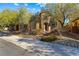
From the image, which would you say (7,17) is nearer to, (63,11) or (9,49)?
(9,49)

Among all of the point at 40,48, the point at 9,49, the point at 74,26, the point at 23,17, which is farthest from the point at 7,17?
the point at 74,26

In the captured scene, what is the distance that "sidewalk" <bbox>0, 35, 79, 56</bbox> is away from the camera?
340 centimetres

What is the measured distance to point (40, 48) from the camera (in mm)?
3441

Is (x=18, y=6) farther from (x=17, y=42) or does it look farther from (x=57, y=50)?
(x=57, y=50)

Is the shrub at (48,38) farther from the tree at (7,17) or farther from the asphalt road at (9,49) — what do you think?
the tree at (7,17)

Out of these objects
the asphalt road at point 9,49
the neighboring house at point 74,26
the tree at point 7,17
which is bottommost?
the asphalt road at point 9,49

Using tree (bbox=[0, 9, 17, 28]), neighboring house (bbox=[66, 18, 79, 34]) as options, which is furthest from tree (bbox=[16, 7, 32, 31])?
neighboring house (bbox=[66, 18, 79, 34])

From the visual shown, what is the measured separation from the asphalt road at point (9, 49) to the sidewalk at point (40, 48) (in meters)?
0.04

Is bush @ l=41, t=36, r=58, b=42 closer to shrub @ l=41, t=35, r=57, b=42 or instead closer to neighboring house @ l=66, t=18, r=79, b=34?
shrub @ l=41, t=35, r=57, b=42

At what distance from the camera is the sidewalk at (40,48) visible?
11.2 feet

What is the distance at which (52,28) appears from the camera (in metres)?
3.47

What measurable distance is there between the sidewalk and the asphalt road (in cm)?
4

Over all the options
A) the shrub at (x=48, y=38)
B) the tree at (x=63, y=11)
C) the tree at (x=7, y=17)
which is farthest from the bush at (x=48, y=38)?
the tree at (x=7, y=17)

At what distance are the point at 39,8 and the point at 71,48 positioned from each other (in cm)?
58
